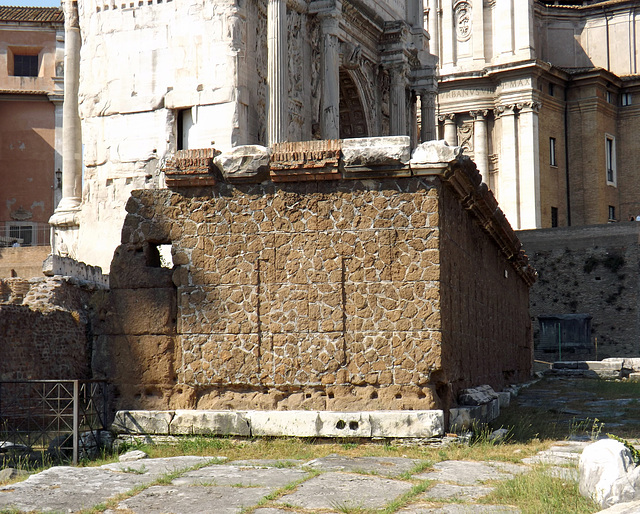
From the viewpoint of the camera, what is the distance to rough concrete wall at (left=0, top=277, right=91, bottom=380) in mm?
12906

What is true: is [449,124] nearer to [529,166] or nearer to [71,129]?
[529,166]

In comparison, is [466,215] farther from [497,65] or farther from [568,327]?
[497,65]

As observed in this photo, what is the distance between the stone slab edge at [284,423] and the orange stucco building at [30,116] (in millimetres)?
26536

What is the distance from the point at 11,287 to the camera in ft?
52.9

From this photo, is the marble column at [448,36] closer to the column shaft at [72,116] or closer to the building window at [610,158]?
the building window at [610,158]

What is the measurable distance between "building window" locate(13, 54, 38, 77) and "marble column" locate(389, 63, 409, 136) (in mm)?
14749

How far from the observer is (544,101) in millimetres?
41688

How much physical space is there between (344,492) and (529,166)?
36.5 metres

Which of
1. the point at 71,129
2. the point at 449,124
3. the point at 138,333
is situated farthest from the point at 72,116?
the point at 449,124

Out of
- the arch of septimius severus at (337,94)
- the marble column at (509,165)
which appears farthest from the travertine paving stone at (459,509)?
the marble column at (509,165)

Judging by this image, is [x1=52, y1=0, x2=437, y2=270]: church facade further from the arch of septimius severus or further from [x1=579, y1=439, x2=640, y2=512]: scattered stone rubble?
[x1=579, y1=439, x2=640, y2=512]: scattered stone rubble

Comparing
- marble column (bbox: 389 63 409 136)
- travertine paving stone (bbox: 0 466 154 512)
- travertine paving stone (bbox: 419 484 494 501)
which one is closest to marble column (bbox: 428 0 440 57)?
marble column (bbox: 389 63 409 136)

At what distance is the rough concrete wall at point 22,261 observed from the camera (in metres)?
23.2

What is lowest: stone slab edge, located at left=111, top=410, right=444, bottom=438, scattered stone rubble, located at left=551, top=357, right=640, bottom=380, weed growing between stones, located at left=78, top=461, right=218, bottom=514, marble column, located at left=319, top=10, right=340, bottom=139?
scattered stone rubble, located at left=551, top=357, right=640, bottom=380
